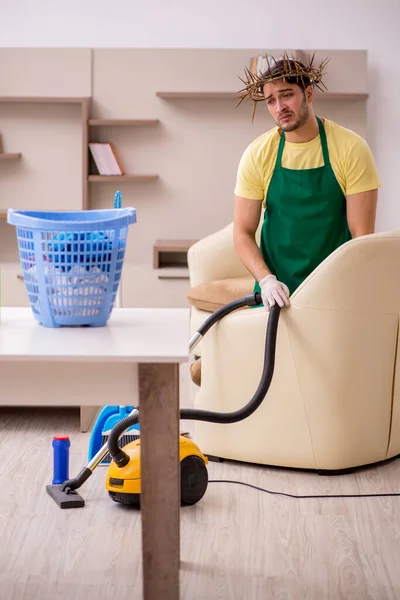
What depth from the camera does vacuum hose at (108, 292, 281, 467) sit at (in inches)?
91.5

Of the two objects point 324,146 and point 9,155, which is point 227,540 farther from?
point 9,155

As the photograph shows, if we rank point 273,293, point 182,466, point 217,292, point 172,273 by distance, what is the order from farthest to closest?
point 172,273, point 217,292, point 273,293, point 182,466

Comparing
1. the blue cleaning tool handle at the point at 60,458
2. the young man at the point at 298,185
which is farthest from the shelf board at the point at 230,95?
the blue cleaning tool handle at the point at 60,458

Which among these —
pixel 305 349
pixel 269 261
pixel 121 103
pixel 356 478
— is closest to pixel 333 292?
pixel 305 349

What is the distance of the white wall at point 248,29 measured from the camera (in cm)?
595

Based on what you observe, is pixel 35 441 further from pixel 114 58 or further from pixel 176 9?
pixel 176 9

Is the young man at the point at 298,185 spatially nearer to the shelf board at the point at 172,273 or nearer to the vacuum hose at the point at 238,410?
the vacuum hose at the point at 238,410

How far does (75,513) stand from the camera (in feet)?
8.15

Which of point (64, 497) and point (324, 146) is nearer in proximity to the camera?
point (64, 497)

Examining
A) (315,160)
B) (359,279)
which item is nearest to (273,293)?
(359,279)

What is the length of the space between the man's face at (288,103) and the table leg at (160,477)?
1484 millimetres

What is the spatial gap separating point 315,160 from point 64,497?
4.70 ft

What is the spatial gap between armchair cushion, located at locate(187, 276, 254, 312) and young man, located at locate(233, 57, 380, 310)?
79cm

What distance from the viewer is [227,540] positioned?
2289 millimetres
